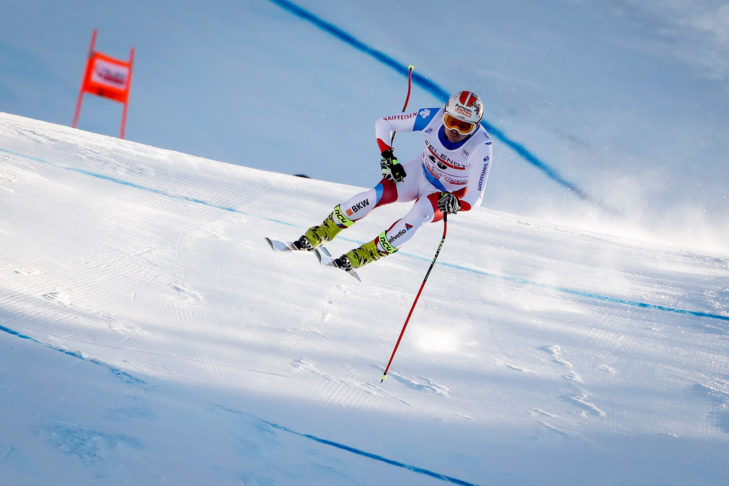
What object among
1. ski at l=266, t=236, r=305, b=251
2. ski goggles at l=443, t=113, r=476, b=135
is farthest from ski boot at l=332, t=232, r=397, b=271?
ski goggles at l=443, t=113, r=476, b=135

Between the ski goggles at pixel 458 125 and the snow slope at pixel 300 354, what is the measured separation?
1339mm

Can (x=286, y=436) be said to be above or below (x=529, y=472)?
below

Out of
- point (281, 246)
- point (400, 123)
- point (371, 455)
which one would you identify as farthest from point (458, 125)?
point (371, 455)

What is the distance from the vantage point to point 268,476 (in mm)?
1689

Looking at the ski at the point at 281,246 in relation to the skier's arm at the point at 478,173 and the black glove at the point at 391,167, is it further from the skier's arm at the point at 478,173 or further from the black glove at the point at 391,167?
the skier's arm at the point at 478,173

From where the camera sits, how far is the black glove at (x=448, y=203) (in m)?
3.60

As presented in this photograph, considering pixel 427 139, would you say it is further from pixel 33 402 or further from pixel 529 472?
pixel 33 402

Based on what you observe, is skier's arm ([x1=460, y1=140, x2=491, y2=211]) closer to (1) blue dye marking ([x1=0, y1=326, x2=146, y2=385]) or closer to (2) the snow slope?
(2) the snow slope

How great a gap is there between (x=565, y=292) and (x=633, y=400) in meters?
2.12

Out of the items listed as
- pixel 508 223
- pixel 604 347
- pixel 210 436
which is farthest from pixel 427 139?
pixel 508 223

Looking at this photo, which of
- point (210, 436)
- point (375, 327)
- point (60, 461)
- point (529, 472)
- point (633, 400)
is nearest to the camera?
point (60, 461)

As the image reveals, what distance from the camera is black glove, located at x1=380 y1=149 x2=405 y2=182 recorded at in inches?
151

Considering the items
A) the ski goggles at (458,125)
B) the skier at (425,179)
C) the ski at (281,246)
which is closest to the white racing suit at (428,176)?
the skier at (425,179)

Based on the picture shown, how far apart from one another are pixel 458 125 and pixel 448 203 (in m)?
0.52
